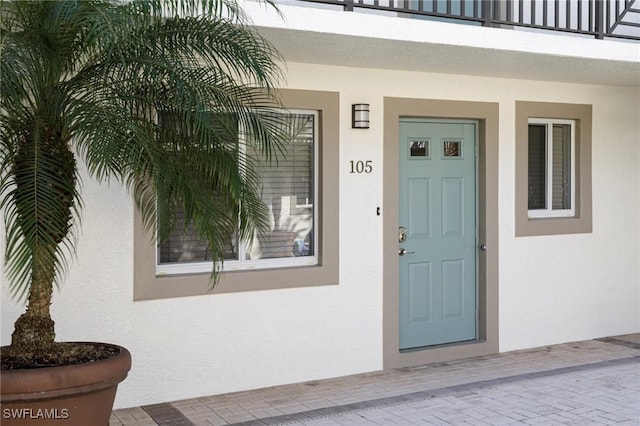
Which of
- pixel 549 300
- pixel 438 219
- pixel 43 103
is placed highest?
pixel 43 103

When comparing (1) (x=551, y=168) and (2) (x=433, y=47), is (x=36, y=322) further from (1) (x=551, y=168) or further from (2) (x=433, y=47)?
(1) (x=551, y=168)

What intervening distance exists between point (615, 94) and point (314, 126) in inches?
154

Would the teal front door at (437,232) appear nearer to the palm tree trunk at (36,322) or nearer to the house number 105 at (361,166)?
the house number 105 at (361,166)

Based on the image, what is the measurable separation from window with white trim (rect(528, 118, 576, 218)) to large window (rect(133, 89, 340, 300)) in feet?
8.57

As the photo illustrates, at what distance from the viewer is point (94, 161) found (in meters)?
4.50

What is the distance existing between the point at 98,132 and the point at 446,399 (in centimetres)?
376

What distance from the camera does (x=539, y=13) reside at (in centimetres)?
895

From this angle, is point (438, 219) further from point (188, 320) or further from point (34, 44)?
point (34, 44)

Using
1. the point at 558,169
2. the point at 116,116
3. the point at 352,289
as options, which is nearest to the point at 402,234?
the point at 352,289

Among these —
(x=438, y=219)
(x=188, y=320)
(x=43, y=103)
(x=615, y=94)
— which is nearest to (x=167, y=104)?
(x=43, y=103)

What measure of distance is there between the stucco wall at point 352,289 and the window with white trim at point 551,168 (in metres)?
0.30

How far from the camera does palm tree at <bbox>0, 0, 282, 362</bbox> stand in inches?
182

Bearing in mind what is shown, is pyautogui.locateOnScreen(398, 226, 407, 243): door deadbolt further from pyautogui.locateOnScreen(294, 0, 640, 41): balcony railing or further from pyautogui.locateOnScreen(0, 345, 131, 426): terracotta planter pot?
pyautogui.locateOnScreen(0, 345, 131, 426): terracotta planter pot

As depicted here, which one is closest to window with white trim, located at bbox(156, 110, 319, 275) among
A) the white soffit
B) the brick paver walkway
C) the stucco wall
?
the stucco wall
